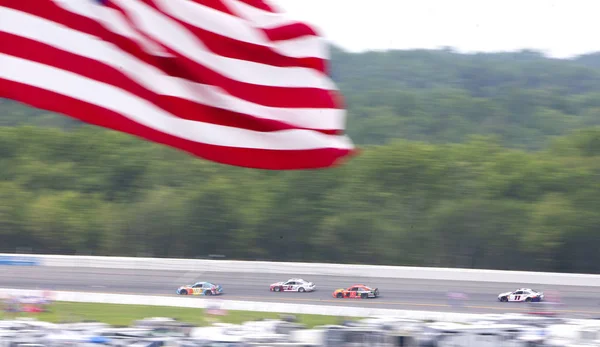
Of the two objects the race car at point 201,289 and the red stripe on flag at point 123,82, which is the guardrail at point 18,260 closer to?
the race car at point 201,289

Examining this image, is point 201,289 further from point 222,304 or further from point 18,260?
point 18,260

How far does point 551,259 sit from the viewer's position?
1878 cm

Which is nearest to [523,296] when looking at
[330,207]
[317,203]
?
[330,207]

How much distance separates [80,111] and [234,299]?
11991mm

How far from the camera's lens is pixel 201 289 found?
14.9 m

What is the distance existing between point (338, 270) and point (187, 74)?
12.5 meters

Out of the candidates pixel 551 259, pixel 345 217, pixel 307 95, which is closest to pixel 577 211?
pixel 551 259

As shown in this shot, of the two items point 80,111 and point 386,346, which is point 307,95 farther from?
point 386,346

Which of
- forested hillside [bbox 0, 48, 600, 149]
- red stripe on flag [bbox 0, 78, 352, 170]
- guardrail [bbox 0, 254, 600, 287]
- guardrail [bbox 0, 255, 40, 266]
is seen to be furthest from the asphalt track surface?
forested hillside [bbox 0, 48, 600, 149]

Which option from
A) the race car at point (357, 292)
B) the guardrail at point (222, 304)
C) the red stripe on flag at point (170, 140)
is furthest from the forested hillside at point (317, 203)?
the red stripe on flag at point (170, 140)

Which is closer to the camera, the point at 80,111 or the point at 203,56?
the point at 80,111

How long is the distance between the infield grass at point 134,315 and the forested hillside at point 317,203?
19.2 ft

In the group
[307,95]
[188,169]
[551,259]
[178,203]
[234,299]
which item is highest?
[188,169]

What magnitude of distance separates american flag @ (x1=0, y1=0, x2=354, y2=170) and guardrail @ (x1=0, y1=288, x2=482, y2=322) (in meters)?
8.76
